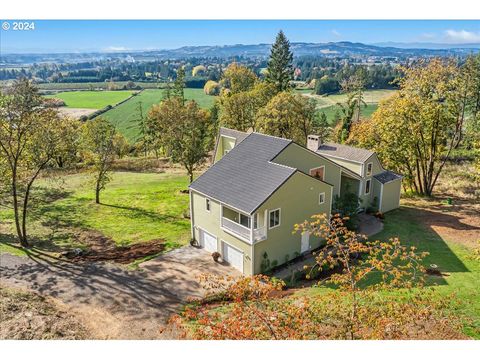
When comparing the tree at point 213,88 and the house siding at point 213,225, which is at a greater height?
the tree at point 213,88

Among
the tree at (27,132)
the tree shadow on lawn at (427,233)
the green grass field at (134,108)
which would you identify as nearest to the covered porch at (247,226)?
the tree shadow on lawn at (427,233)

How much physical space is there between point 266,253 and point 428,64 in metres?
25.8

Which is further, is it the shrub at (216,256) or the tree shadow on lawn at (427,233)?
the shrub at (216,256)

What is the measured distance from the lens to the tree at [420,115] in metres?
34.4

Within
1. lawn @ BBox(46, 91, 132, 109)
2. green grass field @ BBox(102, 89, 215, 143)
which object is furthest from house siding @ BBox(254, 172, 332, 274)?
lawn @ BBox(46, 91, 132, 109)

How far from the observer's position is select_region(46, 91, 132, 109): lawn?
8333 cm

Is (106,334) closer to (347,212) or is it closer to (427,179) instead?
(347,212)

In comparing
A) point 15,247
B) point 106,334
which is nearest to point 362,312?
point 106,334

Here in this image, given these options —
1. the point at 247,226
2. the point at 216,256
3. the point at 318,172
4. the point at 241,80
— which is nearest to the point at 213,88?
the point at 241,80

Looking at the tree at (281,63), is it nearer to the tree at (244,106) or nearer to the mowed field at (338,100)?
the tree at (244,106)

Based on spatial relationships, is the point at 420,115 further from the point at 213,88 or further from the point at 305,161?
the point at 213,88

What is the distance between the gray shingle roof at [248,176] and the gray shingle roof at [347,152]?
9.32 m

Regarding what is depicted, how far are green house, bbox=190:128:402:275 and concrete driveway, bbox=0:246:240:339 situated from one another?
1.87 meters

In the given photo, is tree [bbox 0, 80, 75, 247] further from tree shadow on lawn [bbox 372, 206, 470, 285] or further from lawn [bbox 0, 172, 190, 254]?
tree shadow on lawn [bbox 372, 206, 470, 285]
